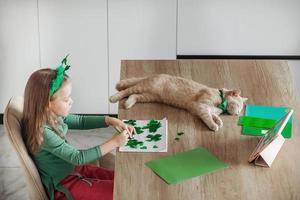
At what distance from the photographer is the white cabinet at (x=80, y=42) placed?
3.86m

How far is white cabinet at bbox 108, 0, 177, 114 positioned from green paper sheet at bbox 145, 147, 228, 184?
5.37 ft

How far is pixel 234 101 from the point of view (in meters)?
2.65

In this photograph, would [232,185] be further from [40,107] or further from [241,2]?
[241,2]

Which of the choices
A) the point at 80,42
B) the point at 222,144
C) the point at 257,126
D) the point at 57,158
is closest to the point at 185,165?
the point at 222,144

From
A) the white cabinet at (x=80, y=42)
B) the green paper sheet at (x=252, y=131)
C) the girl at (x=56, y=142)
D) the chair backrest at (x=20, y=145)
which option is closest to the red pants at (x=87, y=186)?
the girl at (x=56, y=142)

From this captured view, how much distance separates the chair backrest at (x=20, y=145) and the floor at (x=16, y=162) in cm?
45

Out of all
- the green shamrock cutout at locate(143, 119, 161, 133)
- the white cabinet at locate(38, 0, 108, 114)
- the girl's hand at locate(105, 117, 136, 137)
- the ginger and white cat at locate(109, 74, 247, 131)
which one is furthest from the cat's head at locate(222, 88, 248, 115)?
the white cabinet at locate(38, 0, 108, 114)

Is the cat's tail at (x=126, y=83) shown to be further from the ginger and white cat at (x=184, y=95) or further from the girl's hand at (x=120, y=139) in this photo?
the girl's hand at (x=120, y=139)

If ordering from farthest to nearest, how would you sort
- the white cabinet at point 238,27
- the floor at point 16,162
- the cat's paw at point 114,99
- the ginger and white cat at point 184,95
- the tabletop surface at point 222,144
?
the white cabinet at point 238,27, the floor at point 16,162, the cat's paw at point 114,99, the ginger and white cat at point 184,95, the tabletop surface at point 222,144

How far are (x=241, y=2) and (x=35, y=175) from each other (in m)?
1.97

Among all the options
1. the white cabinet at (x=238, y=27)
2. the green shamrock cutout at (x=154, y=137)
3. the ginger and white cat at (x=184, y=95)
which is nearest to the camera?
the green shamrock cutout at (x=154, y=137)

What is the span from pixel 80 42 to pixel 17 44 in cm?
40

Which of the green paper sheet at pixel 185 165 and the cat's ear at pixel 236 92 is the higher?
the cat's ear at pixel 236 92

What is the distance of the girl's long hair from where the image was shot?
242cm
